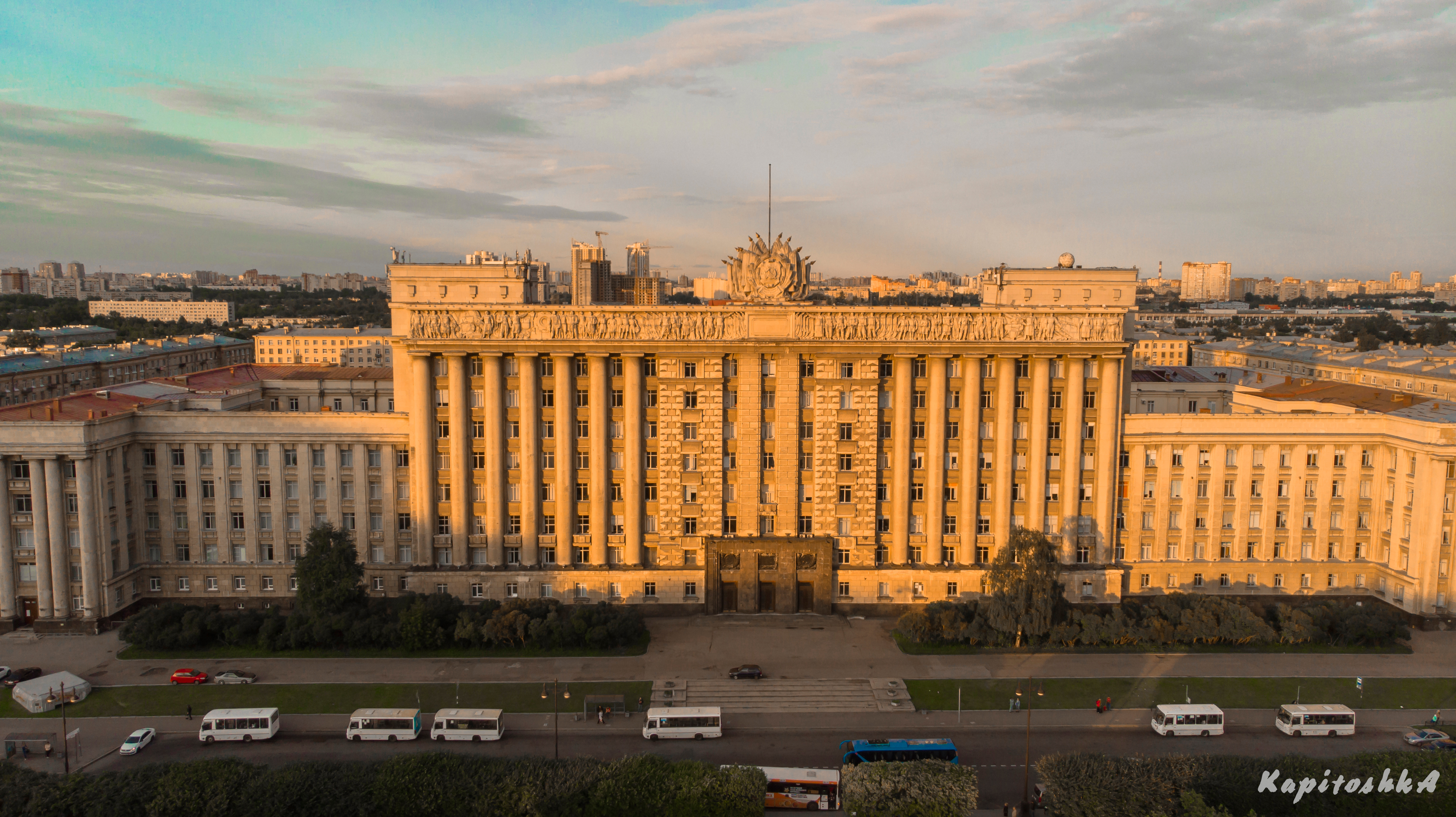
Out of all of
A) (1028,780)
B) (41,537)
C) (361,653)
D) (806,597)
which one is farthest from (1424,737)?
(41,537)

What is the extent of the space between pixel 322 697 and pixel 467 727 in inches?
491

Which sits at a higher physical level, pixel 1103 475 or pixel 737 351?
pixel 737 351

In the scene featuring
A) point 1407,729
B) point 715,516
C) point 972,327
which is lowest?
point 1407,729

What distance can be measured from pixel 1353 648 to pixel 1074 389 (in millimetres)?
28296

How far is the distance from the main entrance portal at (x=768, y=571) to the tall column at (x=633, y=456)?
6091 mm

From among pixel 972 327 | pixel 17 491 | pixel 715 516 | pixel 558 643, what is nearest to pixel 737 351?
pixel 715 516

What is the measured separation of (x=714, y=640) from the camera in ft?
231

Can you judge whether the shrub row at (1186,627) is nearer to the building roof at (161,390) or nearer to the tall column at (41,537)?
the building roof at (161,390)

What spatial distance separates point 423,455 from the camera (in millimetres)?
74688

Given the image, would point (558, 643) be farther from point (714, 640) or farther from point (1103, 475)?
point (1103, 475)

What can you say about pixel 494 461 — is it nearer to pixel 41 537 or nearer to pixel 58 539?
pixel 58 539

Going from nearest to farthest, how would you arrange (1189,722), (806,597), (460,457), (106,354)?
(1189,722) < (460,457) < (806,597) < (106,354)

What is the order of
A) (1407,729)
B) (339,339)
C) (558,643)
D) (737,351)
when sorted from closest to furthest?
(1407,729)
(558,643)
(737,351)
(339,339)

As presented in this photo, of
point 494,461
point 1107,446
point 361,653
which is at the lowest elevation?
point 361,653
